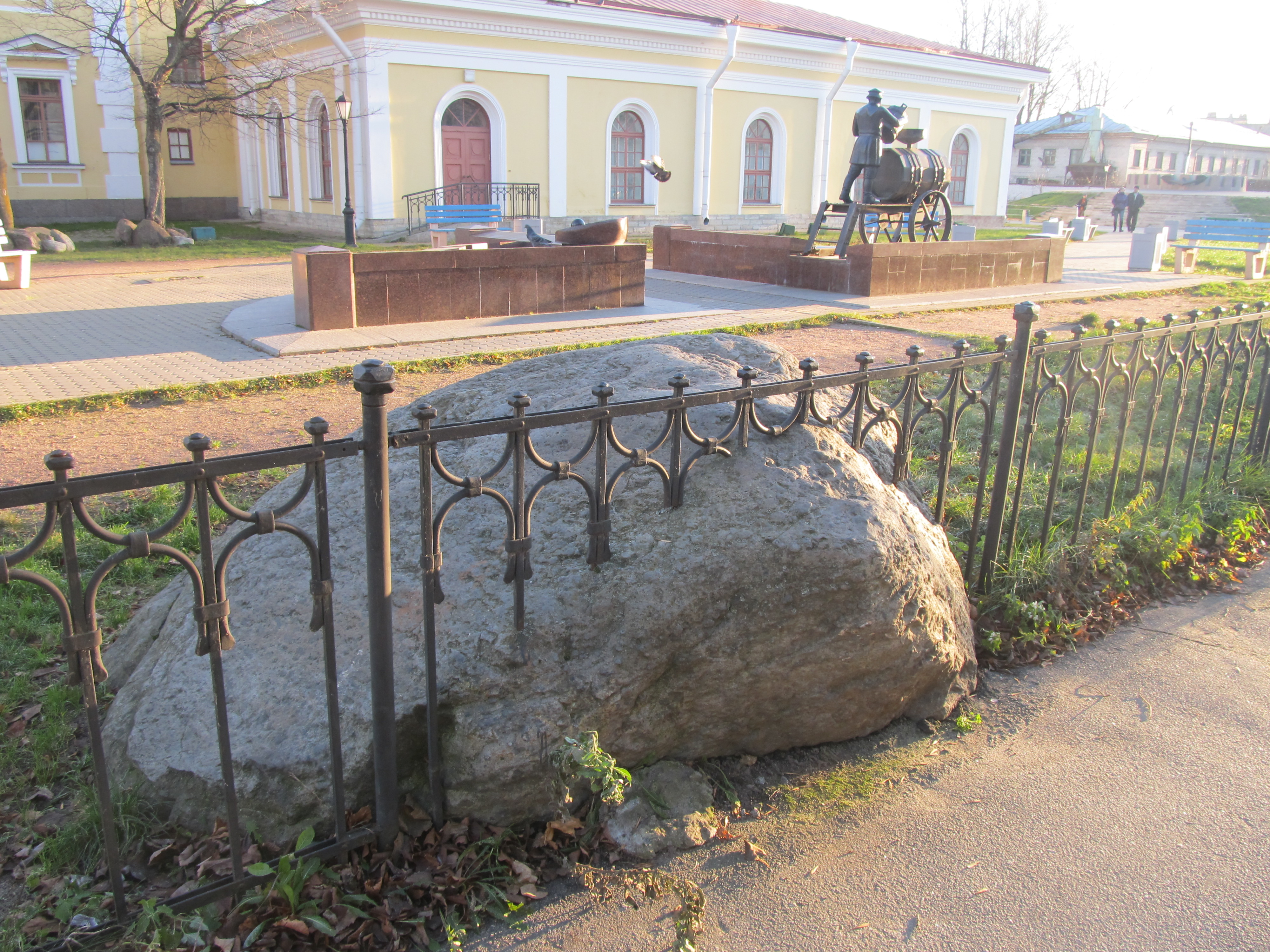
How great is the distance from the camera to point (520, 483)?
2.27 meters

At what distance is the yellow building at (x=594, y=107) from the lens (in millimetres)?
22047

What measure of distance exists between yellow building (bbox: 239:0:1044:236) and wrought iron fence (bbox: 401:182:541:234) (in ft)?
0.55

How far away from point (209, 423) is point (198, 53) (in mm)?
21764

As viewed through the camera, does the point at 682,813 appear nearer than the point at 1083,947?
No

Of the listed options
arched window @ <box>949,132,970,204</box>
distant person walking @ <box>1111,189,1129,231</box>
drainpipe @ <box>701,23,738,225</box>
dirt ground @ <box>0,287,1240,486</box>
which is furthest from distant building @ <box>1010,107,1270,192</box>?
dirt ground @ <box>0,287,1240,486</box>

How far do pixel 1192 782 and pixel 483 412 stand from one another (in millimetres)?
2353

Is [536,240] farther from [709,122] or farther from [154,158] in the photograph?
[709,122]

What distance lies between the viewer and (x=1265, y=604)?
391 cm

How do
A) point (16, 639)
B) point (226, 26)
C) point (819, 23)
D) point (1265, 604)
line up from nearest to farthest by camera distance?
point (16, 639) → point (1265, 604) → point (226, 26) → point (819, 23)

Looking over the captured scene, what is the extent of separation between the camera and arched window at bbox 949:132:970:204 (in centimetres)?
3269

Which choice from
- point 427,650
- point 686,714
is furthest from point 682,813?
point 427,650

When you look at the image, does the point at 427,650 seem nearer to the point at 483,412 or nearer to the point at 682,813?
the point at 682,813

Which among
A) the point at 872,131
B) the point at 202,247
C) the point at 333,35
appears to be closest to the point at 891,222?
the point at 872,131

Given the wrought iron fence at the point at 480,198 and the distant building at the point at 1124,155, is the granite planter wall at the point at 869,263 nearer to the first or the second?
the wrought iron fence at the point at 480,198
